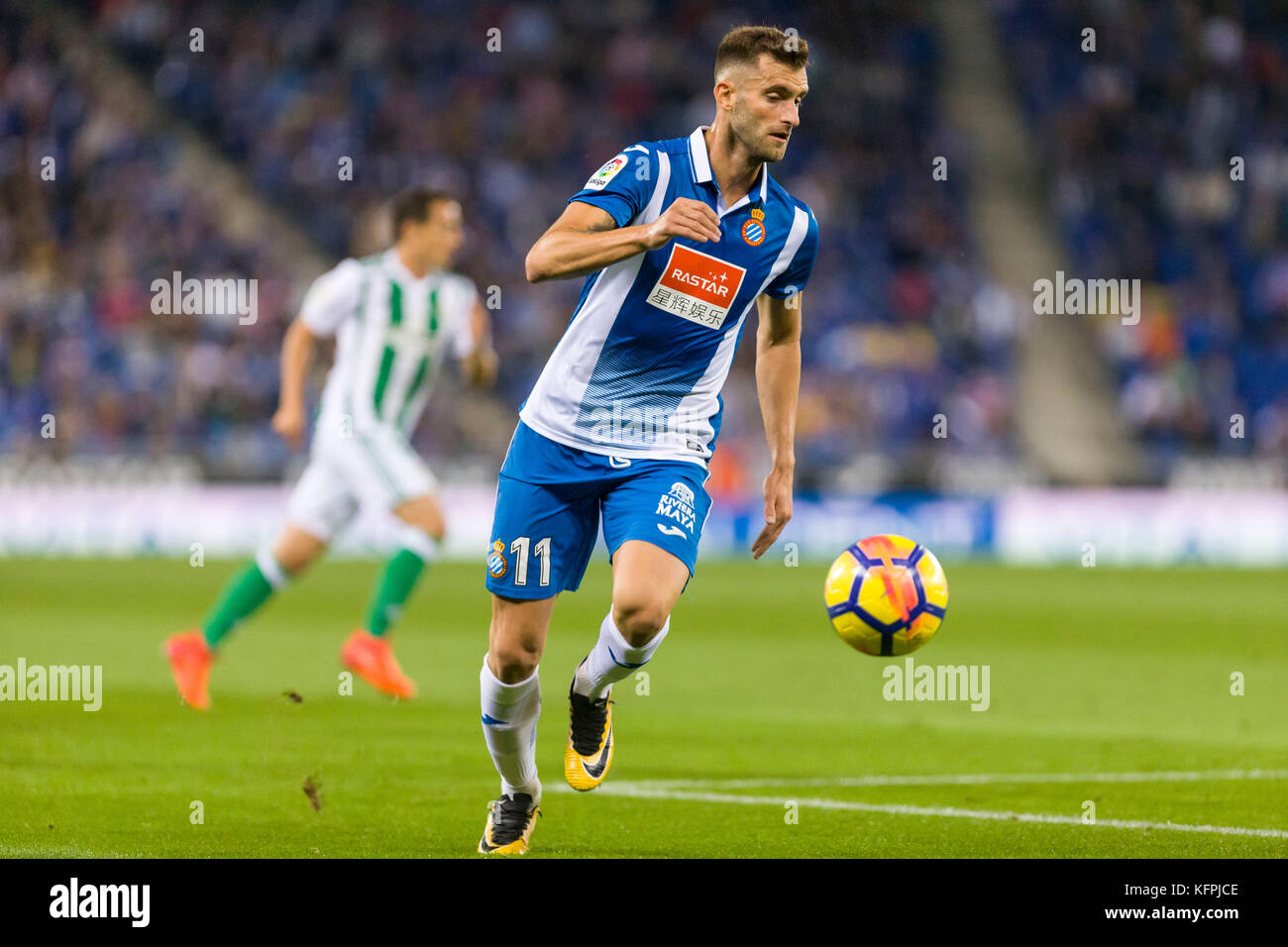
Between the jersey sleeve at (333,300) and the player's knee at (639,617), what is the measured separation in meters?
4.99

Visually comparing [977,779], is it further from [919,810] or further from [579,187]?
[579,187]

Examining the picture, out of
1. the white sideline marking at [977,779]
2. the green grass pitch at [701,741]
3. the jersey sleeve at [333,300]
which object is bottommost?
the white sideline marking at [977,779]

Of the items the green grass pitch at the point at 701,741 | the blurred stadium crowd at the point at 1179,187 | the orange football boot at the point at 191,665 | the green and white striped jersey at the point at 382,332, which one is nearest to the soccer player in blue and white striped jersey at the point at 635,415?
the green grass pitch at the point at 701,741

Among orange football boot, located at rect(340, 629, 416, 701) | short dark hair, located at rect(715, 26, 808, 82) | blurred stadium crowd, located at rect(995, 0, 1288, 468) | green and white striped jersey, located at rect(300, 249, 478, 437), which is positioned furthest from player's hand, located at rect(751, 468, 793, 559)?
blurred stadium crowd, located at rect(995, 0, 1288, 468)

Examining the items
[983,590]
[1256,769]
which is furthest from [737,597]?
[1256,769]

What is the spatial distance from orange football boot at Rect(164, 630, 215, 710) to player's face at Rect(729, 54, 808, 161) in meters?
4.99

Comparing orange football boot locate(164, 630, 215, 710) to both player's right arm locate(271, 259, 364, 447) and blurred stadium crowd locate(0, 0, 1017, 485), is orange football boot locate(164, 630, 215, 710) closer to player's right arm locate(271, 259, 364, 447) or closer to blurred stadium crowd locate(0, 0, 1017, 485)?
player's right arm locate(271, 259, 364, 447)

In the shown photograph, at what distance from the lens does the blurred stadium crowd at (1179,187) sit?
2258 cm

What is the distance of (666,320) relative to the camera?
233 inches

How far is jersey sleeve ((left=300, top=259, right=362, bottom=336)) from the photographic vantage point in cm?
1028

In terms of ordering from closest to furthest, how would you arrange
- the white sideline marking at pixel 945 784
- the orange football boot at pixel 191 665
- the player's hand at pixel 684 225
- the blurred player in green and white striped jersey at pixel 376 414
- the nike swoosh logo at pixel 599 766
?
the player's hand at pixel 684 225 < the nike swoosh logo at pixel 599 766 < the white sideline marking at pixel 945 784 < the orange football boot at pixel 191 665 < the blurred player in green and white striped jersey at pixel 376 414

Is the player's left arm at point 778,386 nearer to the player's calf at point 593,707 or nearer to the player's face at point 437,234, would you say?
the player's calf at point 593,707

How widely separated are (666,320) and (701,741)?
3351mm

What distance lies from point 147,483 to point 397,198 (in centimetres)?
1273
